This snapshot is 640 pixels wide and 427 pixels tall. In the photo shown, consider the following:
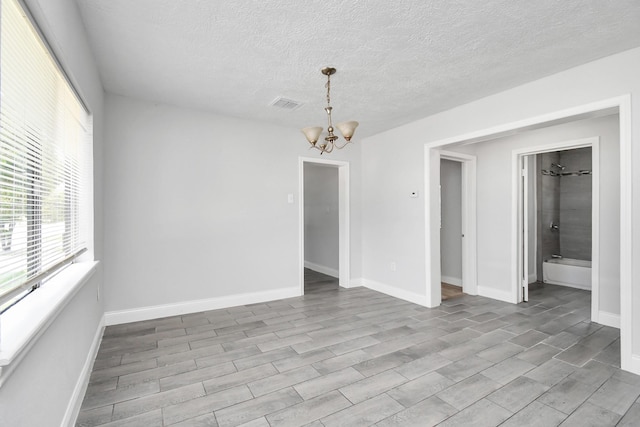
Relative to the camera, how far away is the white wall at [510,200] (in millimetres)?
3510

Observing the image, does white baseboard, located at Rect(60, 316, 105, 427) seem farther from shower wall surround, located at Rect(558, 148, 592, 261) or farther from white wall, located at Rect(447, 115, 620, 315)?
shower wall surround, located at Rect(558, 148, 592, 261)

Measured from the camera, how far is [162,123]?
3697 mm

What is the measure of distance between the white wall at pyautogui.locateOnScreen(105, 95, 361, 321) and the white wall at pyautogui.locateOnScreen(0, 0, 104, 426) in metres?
0.81

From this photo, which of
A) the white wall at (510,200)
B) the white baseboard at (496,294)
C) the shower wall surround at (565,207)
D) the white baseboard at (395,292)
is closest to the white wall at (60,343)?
the white baseboard at (395,292)

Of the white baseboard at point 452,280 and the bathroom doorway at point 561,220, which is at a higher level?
the bathroom doorway at point 561,220

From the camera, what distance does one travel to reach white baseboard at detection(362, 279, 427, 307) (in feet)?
14.0

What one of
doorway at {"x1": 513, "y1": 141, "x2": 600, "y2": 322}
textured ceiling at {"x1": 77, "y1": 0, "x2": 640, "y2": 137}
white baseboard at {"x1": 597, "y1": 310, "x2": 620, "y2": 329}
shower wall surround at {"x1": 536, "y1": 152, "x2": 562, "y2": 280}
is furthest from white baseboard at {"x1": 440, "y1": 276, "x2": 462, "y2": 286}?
textured ceiling at {"x1": 77, "y1": 0, "x2": 640, "y2": 137}

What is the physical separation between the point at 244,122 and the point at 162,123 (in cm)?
103

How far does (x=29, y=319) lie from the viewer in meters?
1.21

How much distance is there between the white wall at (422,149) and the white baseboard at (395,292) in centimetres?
7

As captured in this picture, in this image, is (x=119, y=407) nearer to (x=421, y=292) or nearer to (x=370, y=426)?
(x=370, y=426)

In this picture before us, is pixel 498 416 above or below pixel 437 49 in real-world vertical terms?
below

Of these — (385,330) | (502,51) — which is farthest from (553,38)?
(385,330)

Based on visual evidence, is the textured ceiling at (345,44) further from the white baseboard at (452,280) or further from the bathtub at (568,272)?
the bathtub at (568,272)
